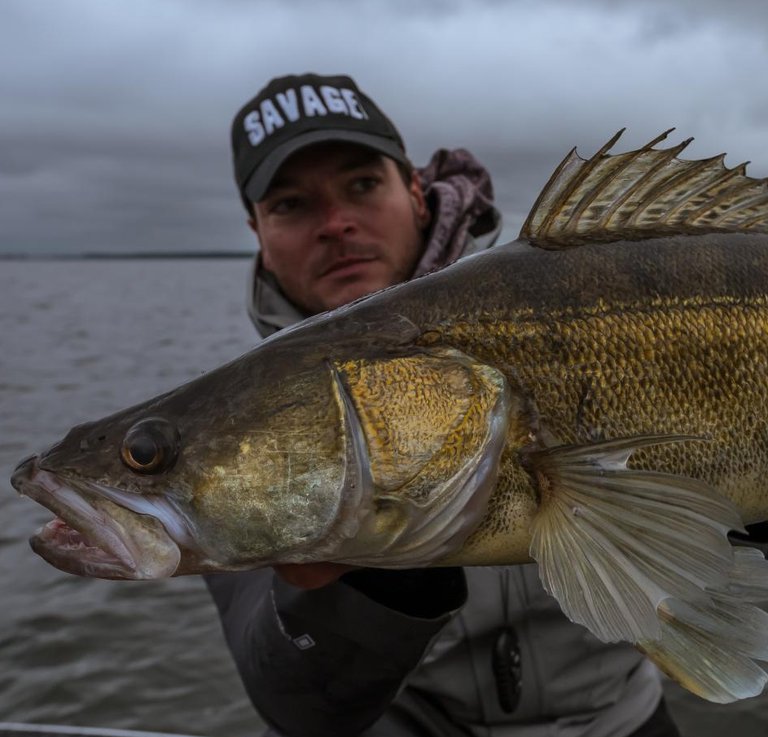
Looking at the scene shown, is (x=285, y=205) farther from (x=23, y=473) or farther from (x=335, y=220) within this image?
(x=23, y=473)

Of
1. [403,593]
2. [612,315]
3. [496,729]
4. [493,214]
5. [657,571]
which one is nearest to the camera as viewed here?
[657,571]

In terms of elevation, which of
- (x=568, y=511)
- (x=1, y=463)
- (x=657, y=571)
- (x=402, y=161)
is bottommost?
→ (x=1, y=463)

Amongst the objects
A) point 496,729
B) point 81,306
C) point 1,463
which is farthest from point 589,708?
point 81,306

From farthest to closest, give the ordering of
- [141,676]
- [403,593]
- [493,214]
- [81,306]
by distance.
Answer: [81,306], [141,676], [493,214], [403,593]

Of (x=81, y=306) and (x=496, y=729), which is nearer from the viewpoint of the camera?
(x=496, y=729)

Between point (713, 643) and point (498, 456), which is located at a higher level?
point (498, 456)

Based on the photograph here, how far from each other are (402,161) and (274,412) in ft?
9.72

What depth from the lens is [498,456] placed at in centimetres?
197

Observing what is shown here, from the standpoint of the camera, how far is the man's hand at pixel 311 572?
2.28m

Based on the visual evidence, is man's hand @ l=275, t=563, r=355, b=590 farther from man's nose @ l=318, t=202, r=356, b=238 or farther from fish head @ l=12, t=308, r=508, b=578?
man's nose @ l=318, t=202, r=356, b=238

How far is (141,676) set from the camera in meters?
6.12

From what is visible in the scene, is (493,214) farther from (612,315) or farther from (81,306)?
(81,306)

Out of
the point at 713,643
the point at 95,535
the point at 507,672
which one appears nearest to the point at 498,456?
the point at 713,643

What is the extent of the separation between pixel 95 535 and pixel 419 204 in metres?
3.30
